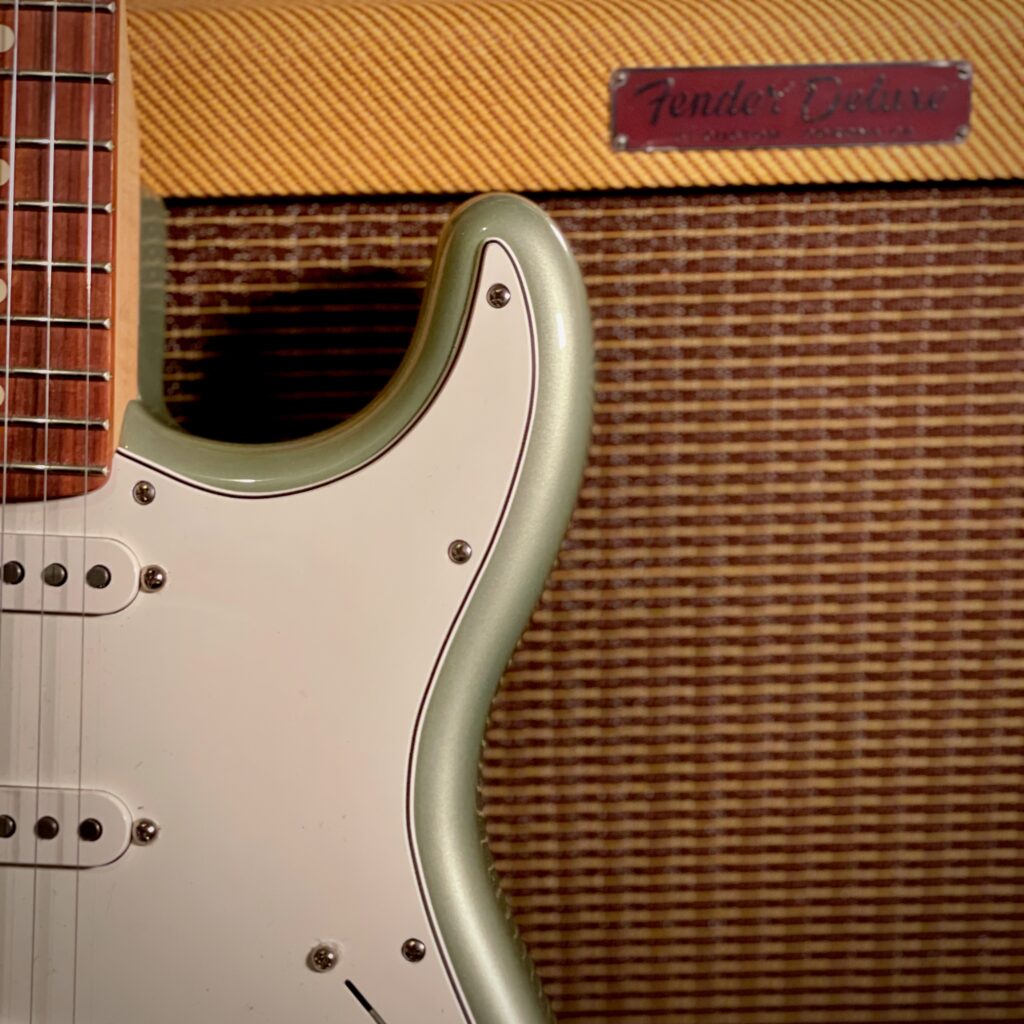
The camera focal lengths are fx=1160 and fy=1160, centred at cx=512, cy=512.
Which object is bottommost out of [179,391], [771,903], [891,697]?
[771,903]

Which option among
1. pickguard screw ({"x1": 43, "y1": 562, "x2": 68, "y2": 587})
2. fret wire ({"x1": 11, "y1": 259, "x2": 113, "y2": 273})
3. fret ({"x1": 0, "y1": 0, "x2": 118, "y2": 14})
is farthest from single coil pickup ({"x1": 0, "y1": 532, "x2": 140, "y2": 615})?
fret ({"x1": 0, "y1": 0, "x2": 118, "y2": 14})

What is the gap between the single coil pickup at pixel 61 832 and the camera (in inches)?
20.5

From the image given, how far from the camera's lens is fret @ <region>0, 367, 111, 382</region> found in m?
0.53

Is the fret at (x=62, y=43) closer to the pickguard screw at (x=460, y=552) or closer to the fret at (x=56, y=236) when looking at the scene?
the fret at (x=56, y=236)

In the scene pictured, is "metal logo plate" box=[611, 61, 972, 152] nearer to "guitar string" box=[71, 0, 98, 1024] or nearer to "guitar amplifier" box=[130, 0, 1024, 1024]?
"guitar amplifier" box=[130, 0, 1024, 1024]

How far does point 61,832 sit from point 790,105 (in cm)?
51

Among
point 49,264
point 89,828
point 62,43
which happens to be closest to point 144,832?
point 89,828

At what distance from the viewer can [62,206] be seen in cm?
53

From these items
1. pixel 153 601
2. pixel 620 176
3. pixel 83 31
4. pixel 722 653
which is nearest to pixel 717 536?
pixel 722 653

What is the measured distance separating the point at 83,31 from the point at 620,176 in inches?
10.8

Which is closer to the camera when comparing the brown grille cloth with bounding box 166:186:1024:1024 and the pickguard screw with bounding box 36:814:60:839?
the pickguard screw with bounding box 36:814:60:839

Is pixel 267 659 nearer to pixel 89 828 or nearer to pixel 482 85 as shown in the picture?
pixel 89 828

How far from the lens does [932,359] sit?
2.13ft

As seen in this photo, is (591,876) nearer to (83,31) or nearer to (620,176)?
(620,176)
